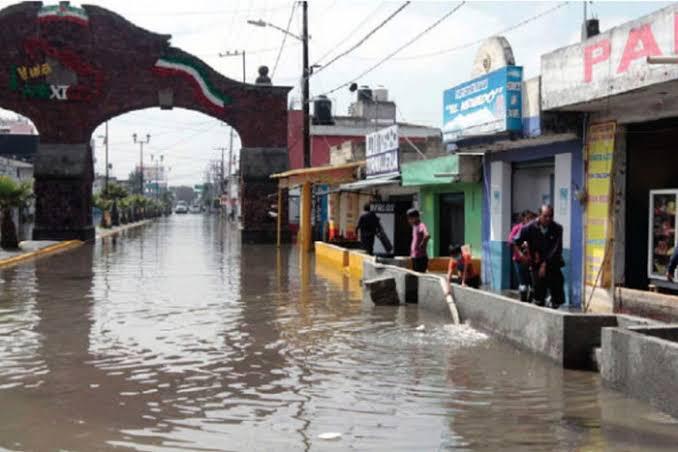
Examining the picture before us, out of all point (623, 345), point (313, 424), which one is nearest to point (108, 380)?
point (313, 424)

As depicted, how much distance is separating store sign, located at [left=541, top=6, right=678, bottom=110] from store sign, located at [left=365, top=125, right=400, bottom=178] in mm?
10482

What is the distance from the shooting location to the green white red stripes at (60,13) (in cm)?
3888

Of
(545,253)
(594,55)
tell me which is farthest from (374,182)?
(545,253)

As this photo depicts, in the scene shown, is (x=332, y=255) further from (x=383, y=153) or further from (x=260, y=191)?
(x=260, y=191)

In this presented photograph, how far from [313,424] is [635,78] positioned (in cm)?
636

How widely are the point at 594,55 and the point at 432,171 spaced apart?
8958mm

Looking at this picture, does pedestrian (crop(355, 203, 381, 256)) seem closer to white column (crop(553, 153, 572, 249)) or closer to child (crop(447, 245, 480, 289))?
child (crop(447, 245, 480, 289))

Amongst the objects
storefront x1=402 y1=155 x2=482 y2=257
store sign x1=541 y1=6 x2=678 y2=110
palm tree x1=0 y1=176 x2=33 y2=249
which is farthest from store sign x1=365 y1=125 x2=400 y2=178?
palm tree x1=0 y1=176 x2=33 y2=249

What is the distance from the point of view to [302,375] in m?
9.09

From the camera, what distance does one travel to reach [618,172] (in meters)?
13.1

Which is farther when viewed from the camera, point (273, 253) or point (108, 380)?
point (273, 253)

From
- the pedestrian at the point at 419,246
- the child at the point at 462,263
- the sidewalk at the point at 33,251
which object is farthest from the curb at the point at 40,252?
the child at the point at 462,263

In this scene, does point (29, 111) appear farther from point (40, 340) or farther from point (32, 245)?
point (40, 340)

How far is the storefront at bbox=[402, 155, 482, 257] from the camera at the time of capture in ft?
64.0
